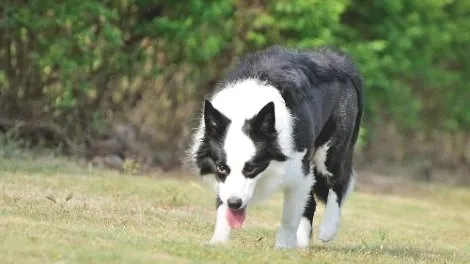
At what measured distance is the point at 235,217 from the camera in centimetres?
1050

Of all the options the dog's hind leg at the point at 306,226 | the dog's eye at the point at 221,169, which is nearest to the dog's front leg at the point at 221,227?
the dog's eye at the point at 221,169

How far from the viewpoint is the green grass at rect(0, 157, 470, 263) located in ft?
32.6

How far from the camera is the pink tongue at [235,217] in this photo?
34.3 ft

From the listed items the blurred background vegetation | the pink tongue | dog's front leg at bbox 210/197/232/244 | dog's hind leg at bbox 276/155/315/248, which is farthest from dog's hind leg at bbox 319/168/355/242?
the blurred background vegetation

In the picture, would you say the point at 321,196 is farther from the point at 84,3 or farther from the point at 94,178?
the point at 84,3

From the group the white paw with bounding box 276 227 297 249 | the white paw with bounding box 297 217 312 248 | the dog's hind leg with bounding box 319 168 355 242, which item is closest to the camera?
the white paw with bounding box 276 227 297 249

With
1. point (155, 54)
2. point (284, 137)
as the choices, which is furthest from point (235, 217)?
point (155, 54)

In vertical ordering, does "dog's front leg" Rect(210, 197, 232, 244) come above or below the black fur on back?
below

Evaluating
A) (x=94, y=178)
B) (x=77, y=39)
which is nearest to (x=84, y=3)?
(x=77, y=39)

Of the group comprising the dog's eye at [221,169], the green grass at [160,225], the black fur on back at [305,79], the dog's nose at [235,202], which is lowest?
the green grass at [160,225]

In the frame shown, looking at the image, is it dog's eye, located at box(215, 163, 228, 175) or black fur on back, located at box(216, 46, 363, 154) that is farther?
black fur on back, located at box(216, 46, 363, 154)

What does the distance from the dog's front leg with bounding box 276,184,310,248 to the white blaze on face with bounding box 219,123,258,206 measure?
84cm

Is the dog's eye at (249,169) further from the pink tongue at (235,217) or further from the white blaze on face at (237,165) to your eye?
the pink tongue at (235,217)

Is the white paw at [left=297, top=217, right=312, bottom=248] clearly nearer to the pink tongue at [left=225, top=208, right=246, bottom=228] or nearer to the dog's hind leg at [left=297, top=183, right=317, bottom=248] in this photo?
the dog's hind leg at [left=297, top=183, right=317, bottom=248]
